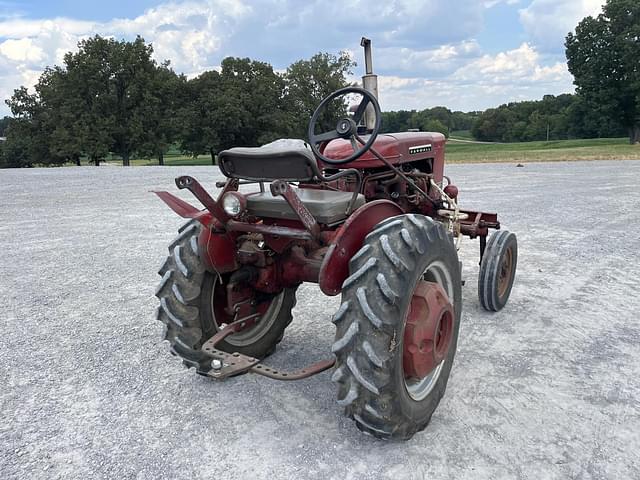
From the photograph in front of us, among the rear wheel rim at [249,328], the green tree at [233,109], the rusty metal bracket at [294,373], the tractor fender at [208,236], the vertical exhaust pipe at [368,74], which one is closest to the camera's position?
the rusty metal bracket at [294,373]

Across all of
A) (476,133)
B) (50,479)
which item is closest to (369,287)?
(50,479)

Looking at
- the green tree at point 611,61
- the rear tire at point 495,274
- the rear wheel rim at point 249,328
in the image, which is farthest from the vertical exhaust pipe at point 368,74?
the green tree at point 611,61

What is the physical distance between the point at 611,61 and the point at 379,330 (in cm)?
4543

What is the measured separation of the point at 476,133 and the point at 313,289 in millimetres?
73470

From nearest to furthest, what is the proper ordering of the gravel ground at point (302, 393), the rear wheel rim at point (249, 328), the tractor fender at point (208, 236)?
1. the gravel ground at point (302, 393)
2. the tractor fender at point (208, 236)
3. the rear wheel rim at point (249, 328)

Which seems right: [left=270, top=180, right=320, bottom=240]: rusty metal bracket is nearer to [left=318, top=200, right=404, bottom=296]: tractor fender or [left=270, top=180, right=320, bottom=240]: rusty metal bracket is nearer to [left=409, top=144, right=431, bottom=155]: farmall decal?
[left=318, top=200, right=404, bottom=296]: tractor fender

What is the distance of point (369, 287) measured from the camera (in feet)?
8.00

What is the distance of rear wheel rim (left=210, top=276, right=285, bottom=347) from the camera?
329 cm

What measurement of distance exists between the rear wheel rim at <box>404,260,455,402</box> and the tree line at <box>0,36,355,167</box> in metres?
37.1

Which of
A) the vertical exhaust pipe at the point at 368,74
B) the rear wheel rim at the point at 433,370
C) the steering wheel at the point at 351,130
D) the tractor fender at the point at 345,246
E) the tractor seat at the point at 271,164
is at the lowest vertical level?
the rear wheel rim at the point at 433,370

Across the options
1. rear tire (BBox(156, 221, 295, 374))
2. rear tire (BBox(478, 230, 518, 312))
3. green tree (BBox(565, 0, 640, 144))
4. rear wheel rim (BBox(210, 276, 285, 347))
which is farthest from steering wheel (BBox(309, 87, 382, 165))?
green tree (BBox(565, 0, 640, 144))

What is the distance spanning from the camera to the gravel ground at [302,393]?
99.6 inches

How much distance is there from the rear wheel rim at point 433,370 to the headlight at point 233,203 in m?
1.06

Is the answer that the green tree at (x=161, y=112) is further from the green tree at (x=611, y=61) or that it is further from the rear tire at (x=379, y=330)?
the rear tire at (x=379, y=330)
